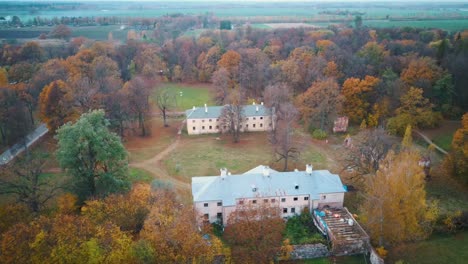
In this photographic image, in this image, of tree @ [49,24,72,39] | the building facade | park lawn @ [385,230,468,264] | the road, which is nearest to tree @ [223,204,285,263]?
the building facade

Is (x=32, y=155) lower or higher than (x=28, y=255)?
lower

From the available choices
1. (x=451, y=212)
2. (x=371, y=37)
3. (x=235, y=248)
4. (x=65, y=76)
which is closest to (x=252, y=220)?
(x=235, y=248)

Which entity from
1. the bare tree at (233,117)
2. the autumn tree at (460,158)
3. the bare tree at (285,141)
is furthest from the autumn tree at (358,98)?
the autumn tree at (460,158)

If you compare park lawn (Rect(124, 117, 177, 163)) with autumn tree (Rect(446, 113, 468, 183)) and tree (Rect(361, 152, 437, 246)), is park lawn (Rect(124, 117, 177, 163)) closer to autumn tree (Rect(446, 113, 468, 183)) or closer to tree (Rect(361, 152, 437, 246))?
tree (Rect(361, 152, 437, 246))

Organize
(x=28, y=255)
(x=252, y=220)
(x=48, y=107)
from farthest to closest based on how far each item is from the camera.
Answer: (x=48, y=107)
(x=252, y=220)
(x=28, y=255)

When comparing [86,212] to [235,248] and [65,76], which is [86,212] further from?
[65,76]

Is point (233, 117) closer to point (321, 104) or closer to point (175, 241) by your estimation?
point (321, 104)
